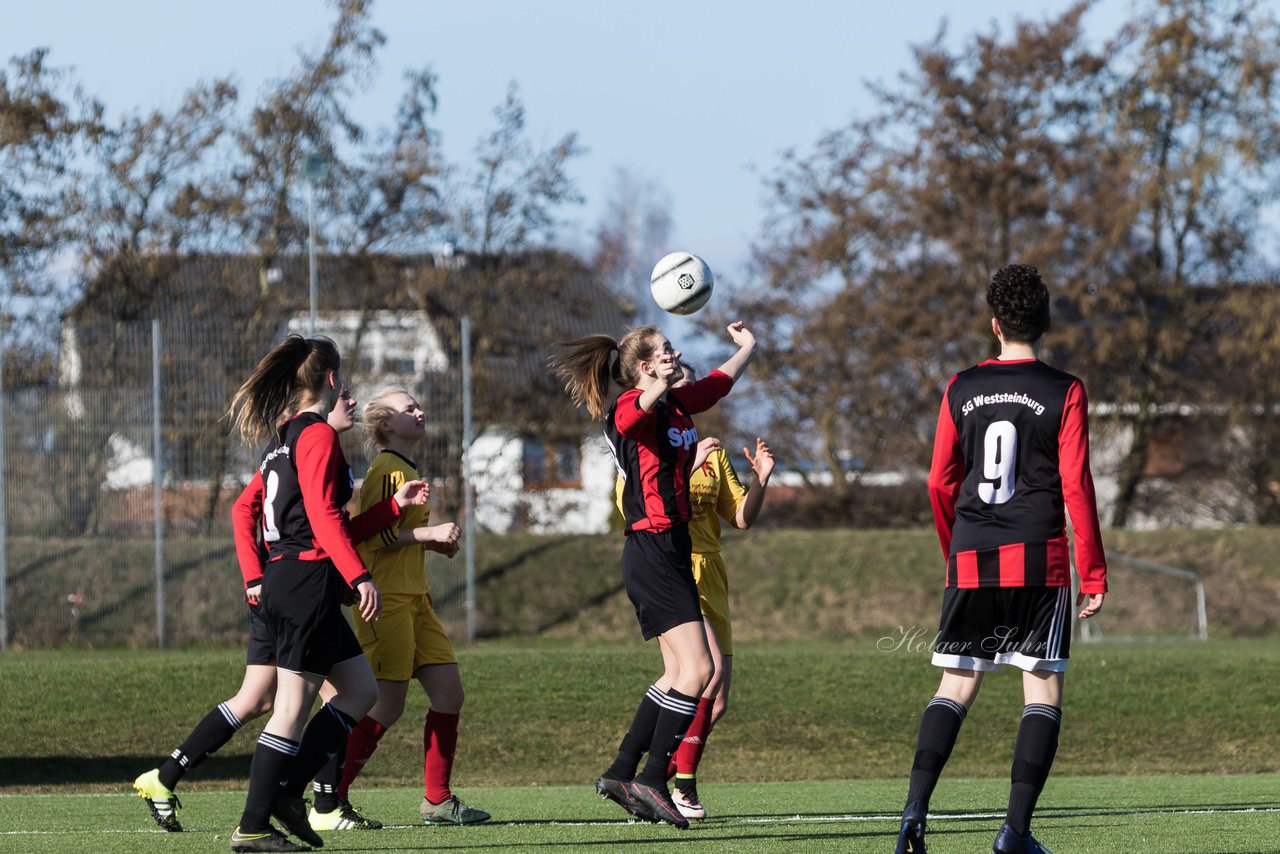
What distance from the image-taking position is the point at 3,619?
17.2m

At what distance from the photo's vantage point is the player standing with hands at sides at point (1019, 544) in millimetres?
4879

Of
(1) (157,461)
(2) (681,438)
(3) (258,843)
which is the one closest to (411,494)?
(2) (681,438)

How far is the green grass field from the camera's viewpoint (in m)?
7.51

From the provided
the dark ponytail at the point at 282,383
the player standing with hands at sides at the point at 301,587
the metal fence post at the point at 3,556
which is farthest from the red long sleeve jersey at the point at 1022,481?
the metal fence post at the point at 3,556

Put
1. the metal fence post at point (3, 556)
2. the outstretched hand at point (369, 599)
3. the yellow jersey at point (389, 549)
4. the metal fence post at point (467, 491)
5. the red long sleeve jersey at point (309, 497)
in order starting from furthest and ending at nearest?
the metal fence post at point (467, 491)
the metal fence post at point (3, 556)
the yellow jersey at point (389, 549)
the red long sleeve jersey at point (309, 497)
the outstretched hand at point (369, 599)

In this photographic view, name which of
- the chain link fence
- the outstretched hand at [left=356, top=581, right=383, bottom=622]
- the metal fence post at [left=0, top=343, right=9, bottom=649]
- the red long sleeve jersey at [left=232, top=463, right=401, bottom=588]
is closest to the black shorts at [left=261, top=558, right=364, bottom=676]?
the outstretched hand at [left=356, top=581, right=383, bottom=622]

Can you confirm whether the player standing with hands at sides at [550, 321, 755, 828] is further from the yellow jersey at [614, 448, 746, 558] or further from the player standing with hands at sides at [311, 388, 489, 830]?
the yellow jersey at [614, 448, 746, 558]

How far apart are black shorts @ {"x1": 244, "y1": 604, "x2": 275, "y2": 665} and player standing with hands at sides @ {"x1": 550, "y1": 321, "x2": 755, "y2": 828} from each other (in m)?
1.36

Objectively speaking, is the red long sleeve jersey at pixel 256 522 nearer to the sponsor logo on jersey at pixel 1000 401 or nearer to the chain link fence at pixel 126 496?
the sponsor logo on jersey at pixel 1000 401

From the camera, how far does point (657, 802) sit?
6.22 metres

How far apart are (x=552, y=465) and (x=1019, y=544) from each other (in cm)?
1728

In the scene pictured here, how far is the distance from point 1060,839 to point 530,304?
65.0 feet

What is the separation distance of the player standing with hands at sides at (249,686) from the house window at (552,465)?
14.4m

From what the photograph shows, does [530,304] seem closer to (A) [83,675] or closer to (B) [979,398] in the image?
(A) [83,675]
